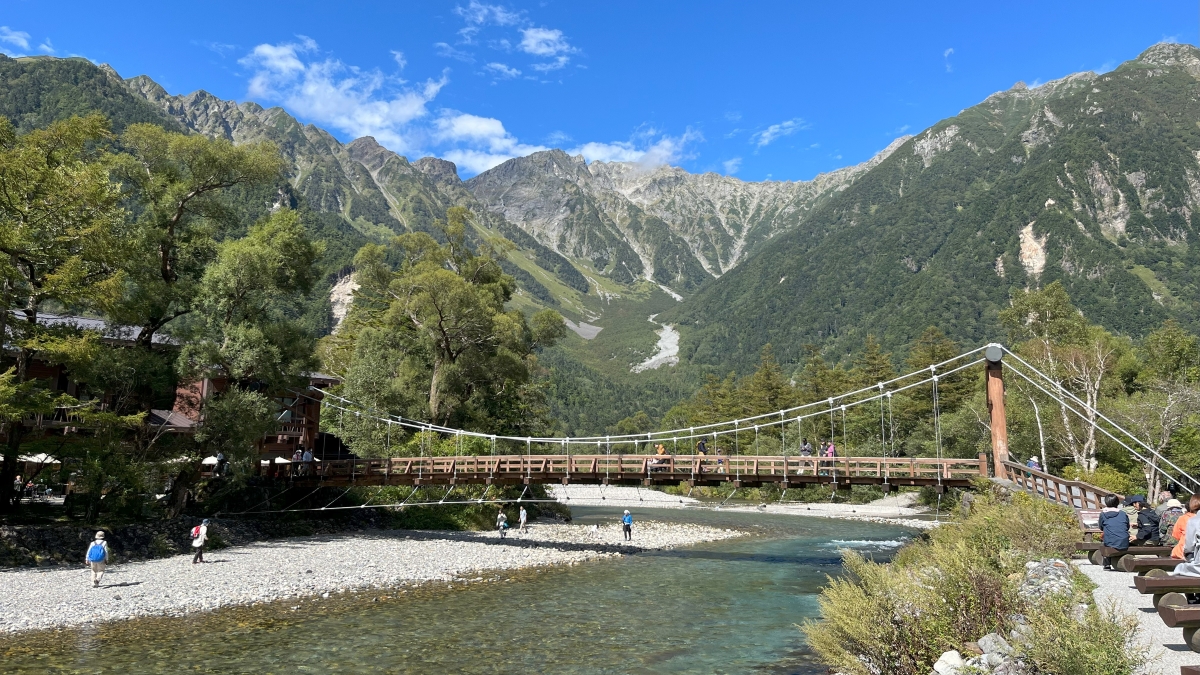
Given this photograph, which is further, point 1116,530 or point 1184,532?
point 1116,530

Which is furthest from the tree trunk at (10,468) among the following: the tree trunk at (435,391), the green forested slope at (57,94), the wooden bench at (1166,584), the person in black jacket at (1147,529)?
the green forested slope at (57,94)

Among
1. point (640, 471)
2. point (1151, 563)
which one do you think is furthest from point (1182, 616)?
point (640, 471)

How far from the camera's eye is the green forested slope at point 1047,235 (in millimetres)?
119688

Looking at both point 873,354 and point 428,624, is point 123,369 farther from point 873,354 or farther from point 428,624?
point 873,354

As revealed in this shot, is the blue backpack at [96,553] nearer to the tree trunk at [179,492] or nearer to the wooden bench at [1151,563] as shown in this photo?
the tree trunk at [179,492]

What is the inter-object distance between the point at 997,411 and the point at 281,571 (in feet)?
65.5

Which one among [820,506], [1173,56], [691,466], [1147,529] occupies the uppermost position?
[1173,56]

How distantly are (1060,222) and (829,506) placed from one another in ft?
358

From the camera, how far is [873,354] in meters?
66.6

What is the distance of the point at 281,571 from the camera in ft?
61.8

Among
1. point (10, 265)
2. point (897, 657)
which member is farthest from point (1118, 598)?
point (10, 265)

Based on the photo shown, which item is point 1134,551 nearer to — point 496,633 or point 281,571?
point 496,633

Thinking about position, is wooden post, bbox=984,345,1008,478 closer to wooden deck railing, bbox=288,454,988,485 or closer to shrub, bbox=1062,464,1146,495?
wooden deck railing, bbox=288,454,988,485

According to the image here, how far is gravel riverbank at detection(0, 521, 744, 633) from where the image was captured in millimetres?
14258
